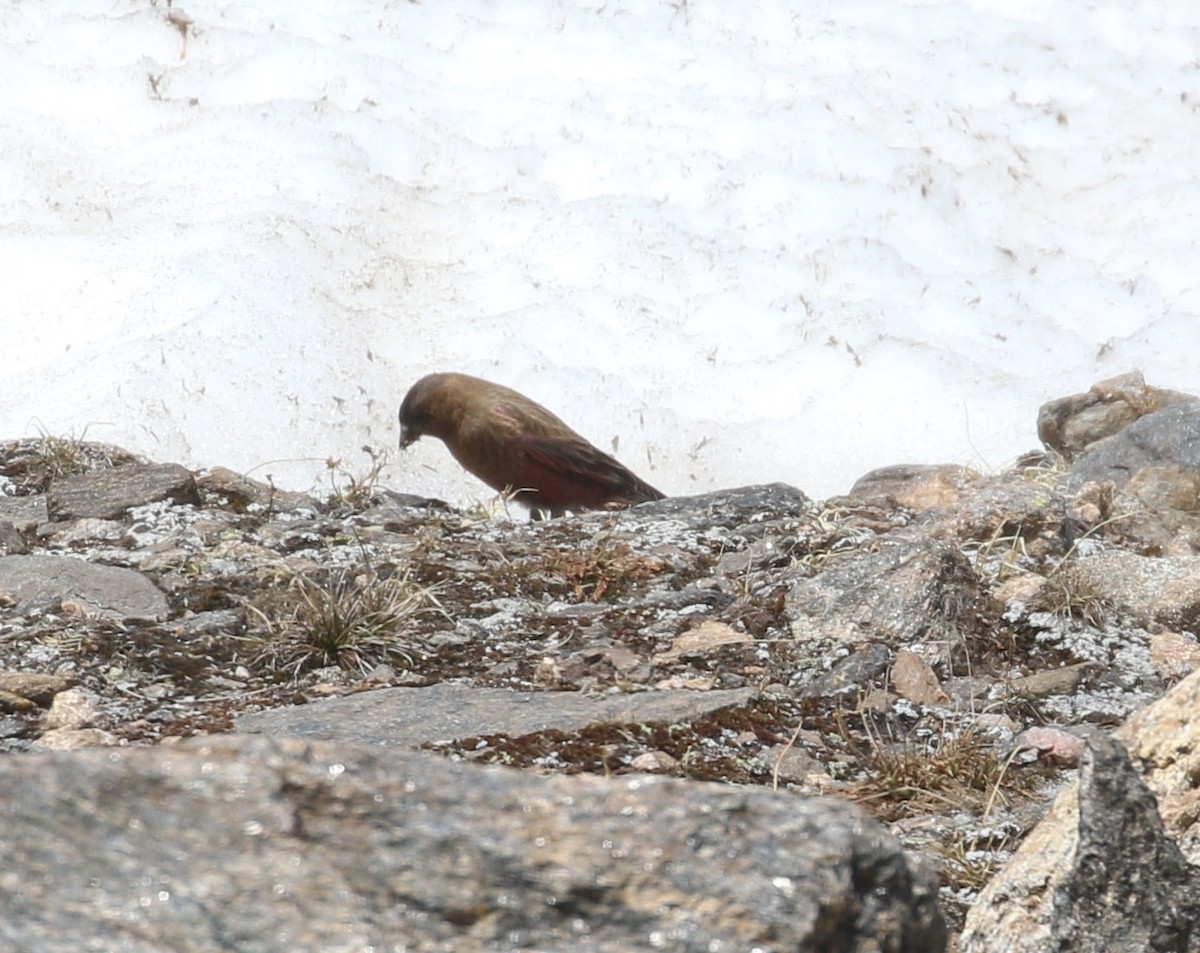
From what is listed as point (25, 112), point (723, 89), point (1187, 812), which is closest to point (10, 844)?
point (1187, 812)

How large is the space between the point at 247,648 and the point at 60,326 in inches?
179

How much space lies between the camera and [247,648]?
450cm

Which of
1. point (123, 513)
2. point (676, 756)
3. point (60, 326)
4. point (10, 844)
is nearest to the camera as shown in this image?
point (10, 844)

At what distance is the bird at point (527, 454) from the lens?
712 centimetres

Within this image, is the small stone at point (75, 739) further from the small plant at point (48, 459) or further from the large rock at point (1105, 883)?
the small plant at point (48, 459)

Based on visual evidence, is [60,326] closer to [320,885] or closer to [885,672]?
[885,672]

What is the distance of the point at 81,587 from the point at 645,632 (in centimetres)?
173

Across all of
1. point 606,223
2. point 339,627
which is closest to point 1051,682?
point 339,627

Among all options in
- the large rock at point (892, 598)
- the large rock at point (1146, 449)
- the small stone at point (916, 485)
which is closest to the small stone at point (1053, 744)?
the large rock at point (892, 598)

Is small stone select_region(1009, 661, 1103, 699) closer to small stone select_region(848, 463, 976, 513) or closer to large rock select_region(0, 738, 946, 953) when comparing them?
small stone select_region(848, 463, 976, 513)

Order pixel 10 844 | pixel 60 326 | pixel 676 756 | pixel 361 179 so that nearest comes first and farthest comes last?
pixel 10 844, pixel 676 756, pixel 60 326, pixel 361 179

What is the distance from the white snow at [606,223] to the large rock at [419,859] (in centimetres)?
531

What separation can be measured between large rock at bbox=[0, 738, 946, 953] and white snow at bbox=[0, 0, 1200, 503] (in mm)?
5311

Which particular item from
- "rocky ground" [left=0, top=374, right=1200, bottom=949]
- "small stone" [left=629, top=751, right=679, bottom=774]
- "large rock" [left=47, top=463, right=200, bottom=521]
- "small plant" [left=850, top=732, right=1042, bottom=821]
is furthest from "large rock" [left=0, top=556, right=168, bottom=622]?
"small plant" [left=850, top=732, right=1042, bottom=821]
